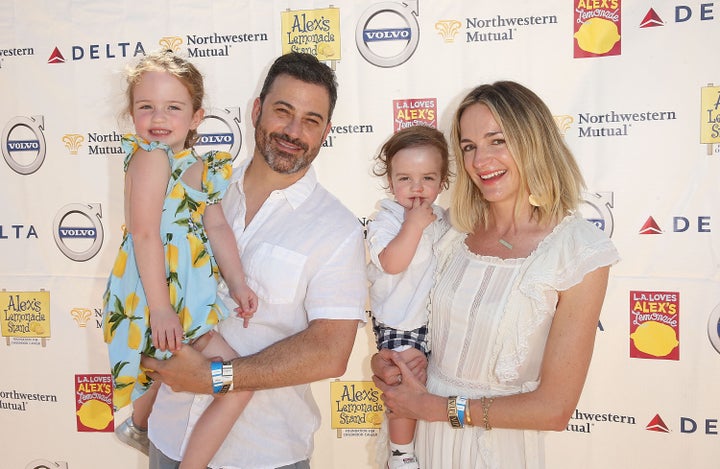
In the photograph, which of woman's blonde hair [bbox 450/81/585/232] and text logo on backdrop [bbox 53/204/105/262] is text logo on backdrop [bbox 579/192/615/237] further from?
text logo on backdrop [bbox 53/204/105/262]

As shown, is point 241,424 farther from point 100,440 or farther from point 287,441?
point 100,440

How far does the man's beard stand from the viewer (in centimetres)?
195

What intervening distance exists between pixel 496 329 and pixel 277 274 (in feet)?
2.19

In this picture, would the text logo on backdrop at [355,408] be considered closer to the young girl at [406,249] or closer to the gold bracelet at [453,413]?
the young girl at [406,249]

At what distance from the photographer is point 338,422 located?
3.13 meters

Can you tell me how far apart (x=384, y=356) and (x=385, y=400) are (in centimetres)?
15

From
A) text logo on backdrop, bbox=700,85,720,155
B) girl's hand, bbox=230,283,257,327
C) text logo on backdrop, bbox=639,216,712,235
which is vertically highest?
text logo on backdrop, bbox=700,85,720,155

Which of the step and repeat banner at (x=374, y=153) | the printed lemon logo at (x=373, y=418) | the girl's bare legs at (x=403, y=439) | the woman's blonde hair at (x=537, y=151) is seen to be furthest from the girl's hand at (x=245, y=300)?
the printed lemon logo at (x=373, y=418)

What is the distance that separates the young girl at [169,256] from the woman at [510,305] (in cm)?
58

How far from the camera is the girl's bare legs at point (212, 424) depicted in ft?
5.83

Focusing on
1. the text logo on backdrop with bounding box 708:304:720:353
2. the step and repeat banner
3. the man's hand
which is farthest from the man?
the text logo on backdrop with bounding box 708:304:720:353

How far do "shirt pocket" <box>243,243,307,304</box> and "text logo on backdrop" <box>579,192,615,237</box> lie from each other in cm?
160

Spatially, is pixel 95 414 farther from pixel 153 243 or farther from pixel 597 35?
pixel 597 35

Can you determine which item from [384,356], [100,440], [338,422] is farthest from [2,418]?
[384,356]
